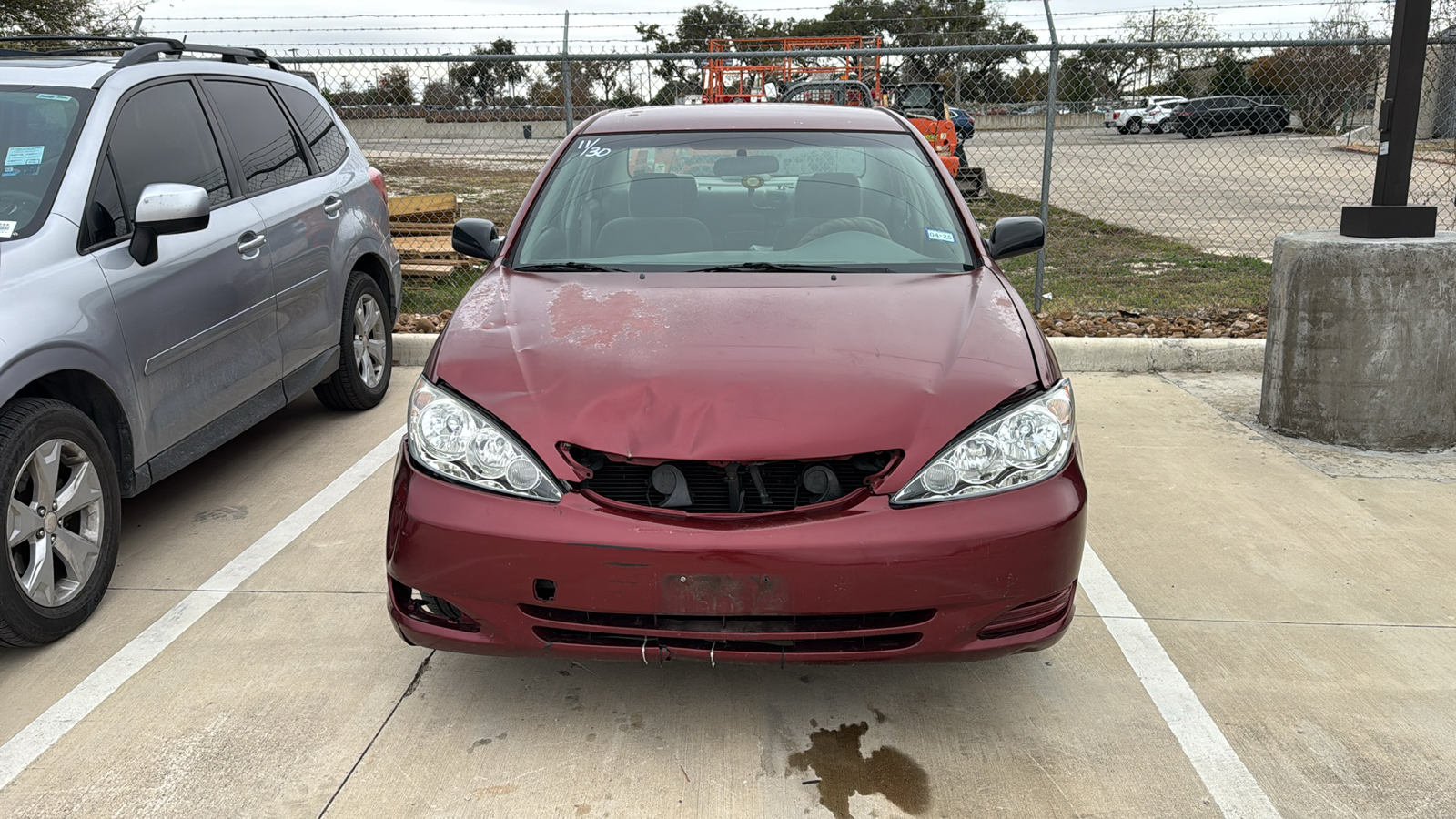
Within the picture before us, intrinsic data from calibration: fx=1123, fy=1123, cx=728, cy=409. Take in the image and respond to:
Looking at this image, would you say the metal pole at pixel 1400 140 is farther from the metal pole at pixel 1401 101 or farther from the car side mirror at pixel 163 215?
the car side mirror at pixel 163 215

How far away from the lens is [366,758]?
9.35ft

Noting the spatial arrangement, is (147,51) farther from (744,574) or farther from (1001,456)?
(1001,456)

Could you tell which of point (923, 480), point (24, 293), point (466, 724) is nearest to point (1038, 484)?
point (923, 480)

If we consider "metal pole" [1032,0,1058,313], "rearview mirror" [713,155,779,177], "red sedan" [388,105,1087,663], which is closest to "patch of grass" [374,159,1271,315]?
"metal pole" [1032,0,1058,313]

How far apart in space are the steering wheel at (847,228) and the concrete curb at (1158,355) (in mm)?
3226

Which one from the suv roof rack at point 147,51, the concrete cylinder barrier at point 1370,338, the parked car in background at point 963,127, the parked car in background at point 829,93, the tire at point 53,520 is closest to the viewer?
the tire at point 53,520

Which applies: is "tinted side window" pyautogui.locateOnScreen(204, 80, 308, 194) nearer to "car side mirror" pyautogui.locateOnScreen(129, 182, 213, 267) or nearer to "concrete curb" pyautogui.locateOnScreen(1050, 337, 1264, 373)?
"car side mirror" pyautogui.locateOnScreen(129, 182, 213, 267)

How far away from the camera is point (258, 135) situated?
16.7 feet

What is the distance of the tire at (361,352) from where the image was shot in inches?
224

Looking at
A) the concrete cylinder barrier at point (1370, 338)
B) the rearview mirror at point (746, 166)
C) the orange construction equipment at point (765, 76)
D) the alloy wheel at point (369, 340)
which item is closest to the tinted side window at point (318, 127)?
the alloy wheel at point (369, 340)

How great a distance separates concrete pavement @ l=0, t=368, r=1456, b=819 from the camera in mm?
2709

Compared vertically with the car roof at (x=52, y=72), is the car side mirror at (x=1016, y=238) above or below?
below

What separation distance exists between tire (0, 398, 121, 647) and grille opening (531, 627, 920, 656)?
5.42ft

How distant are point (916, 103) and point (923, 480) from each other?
14.3m
